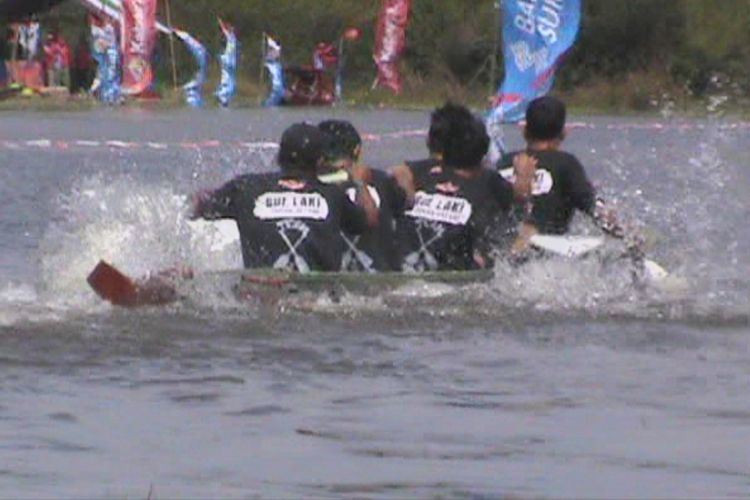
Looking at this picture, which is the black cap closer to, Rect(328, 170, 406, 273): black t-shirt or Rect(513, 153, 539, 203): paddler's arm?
Rect(328, 170, 406, 273): black t-shirt

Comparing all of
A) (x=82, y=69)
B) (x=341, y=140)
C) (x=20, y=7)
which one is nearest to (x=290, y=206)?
(x=341, y=140)

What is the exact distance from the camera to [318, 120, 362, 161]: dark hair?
49.4 ft

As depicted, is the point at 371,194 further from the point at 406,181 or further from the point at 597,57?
the point at 597,57

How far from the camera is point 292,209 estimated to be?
14.4 metres

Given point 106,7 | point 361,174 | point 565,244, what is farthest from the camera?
point 106,7

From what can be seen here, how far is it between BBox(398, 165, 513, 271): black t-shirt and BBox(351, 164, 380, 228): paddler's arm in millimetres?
377

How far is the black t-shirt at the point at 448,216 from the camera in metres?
15.2

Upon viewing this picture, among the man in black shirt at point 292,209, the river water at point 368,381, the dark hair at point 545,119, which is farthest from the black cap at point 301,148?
the dark hair at point 545,119

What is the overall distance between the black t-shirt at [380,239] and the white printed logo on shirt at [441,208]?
133 mm

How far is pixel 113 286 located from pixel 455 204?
209 cm

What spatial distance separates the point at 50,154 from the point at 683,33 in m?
22.7

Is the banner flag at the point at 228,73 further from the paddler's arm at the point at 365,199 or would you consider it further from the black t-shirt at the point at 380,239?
the paddler's arm at the point at 365,199

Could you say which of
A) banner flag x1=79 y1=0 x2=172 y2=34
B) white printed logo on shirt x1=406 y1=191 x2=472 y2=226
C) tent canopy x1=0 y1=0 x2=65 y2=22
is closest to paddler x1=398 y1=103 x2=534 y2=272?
white printed logo on shirt x1=406 y1=191 x2=472 y2=226

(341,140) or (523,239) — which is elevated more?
(341,140)
